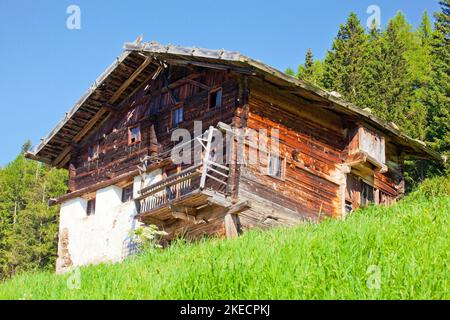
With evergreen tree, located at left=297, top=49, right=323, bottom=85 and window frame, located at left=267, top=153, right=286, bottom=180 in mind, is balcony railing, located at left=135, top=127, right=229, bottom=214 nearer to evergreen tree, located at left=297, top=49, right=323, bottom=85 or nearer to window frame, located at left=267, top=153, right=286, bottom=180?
window frame, located at left=267, top=153, right=286, bottom=180

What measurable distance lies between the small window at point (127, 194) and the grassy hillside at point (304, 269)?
10297mm

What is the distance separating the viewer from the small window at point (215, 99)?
23414 mm

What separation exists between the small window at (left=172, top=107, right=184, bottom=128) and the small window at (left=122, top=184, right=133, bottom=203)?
2802 millimetres

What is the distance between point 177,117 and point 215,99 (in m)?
1.83

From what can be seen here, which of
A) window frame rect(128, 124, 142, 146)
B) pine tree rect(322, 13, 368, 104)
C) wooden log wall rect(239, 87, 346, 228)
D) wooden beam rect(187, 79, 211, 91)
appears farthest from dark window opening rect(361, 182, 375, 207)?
pine tree rect(322, 13, 368, 104)

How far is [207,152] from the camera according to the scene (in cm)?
2109

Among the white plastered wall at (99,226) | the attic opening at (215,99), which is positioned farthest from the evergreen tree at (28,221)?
the attic opening at (215,99)

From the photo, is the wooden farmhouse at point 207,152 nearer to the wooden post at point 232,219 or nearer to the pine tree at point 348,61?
the wooden post at point 232,219

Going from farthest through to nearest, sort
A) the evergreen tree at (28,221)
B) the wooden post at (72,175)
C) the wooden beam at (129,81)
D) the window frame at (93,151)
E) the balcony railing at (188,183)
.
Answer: the evergreen tree at (28,221), the wooden post at (72,175), the window frame at (93,151), the wooden beam at (129,81), the balcony railing at (188,183)

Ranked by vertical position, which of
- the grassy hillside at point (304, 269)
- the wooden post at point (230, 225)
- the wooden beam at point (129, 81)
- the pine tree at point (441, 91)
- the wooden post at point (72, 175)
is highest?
the pine tree at point (441, 91)

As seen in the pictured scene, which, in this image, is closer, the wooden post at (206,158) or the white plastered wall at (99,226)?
the wooden post at (206,158)

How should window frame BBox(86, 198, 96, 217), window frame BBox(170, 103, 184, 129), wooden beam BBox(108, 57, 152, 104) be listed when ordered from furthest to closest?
1. window frame BBox(86, 198, 96, 217)
2. wooden beam BBox(108, 57, 152, 104)
3. window frame BBox(170, 103, 184, 129)

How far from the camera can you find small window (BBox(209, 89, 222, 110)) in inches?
922
